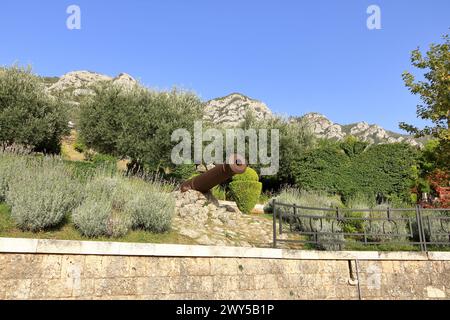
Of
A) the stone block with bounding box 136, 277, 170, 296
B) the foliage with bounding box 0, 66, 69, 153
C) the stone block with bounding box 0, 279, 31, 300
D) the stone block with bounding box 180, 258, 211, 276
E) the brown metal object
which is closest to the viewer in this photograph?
the stone block with bounding box 0, 279, 31, 300

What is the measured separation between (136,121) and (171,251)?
13216 mm

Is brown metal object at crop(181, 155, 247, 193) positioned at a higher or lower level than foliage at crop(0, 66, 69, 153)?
lower

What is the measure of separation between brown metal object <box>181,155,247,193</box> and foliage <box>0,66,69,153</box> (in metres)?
8.88

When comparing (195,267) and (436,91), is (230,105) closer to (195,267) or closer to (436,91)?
(436,91)

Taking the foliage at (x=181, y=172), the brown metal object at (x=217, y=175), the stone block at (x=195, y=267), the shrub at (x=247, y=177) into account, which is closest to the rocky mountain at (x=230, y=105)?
the foliage at (x=181, y=172)

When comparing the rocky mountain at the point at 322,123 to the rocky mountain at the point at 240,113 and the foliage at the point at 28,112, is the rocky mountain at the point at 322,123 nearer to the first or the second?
the rocky mountain at the point at 240,113

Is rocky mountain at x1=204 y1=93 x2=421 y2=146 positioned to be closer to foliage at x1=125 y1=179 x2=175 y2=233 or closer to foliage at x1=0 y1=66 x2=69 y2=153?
foliage at x1=0 y1=66 x2=69 y2=153

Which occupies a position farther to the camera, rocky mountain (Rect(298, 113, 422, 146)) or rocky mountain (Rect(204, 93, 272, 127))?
rocky mountain (Rect(204, 93, 272, 127))

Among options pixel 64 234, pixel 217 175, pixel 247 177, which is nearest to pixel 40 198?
pixel 64 234

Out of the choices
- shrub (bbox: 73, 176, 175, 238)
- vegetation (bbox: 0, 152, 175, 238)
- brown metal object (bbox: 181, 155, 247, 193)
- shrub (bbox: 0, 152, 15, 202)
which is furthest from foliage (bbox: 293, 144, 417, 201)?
shrub (bbox: 0, 152, 15, 202)

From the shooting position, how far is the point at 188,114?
18.3m

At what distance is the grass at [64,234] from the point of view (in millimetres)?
5738

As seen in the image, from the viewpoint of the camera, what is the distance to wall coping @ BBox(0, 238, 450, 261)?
175 inches

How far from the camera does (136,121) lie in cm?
1759
